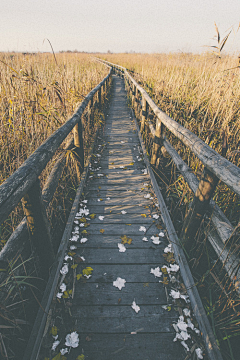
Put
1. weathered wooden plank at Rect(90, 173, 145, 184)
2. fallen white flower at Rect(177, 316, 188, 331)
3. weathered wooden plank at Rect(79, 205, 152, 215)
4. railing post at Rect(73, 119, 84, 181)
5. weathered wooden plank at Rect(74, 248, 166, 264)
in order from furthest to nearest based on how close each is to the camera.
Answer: weathered wooden plank at Rect(90, 173, 145, 184) → railing post at Rect(73, 119, 84, 181) → weathered wooden plank at Rect(79, 205, 152, 215) → weathered wooden plank at Rect(74, 248, 166, 264) → fallen white flower at Rect(177, 316, 188, 331)

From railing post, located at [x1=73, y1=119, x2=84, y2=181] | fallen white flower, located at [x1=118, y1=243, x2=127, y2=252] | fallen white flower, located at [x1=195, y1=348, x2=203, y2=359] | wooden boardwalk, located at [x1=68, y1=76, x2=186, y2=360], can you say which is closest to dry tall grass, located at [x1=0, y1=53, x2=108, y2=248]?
railing post, located at [x1=73, y1=119, x2=84, y2=181]

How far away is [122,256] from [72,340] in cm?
87

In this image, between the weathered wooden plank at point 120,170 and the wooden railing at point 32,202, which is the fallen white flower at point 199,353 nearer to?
the wooden railing at point 32,202

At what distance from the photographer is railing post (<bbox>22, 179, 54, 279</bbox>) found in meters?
1.41

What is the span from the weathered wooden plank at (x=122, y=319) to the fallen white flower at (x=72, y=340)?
0.06 m

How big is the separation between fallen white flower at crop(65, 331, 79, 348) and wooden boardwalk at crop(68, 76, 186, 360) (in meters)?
0.04

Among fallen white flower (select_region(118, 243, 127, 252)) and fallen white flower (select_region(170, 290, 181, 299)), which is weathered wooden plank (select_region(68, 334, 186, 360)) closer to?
fallen white flower (select_region(170, 290, 181, 299))

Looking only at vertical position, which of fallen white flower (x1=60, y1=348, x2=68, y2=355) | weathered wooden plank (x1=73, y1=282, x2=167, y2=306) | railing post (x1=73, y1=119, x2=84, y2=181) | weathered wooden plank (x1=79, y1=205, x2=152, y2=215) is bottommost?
weathered wooden plank (x1=79, y1=205, x2=152, y2=215)

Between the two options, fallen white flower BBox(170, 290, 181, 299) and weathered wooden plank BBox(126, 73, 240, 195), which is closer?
weathered wooden plank BBox(126, 73, 240, 195)

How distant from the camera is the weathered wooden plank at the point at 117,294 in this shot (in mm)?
1717

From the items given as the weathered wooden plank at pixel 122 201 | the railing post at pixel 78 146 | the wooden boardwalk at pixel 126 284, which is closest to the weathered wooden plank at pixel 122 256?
the wooden boardwalk at pixel 126 284

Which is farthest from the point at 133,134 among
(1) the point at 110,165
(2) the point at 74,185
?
(2) the point at 74,185

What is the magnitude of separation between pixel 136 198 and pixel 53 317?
1.89 m

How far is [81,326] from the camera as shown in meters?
1.55
